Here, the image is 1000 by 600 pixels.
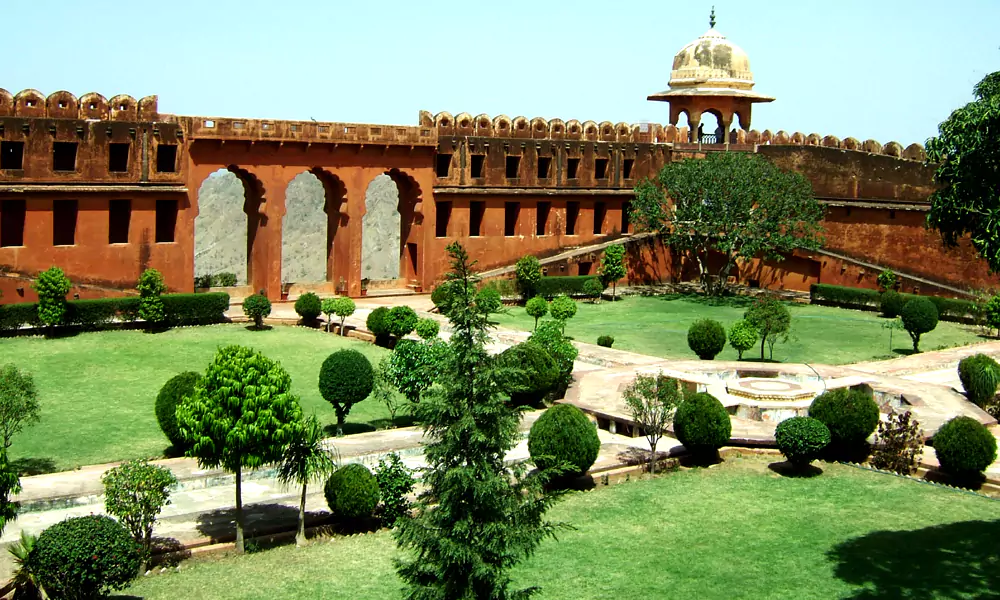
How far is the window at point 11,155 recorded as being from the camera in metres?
32.0

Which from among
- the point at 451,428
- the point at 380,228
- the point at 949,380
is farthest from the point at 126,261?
the point at 380,228

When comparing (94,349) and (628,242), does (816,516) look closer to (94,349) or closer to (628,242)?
(94,349)

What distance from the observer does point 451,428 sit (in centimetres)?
1192

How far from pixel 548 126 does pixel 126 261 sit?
15510 millimetres

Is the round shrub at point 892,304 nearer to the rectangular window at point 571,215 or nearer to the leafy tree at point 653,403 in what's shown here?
the rectangular window at point 571,215

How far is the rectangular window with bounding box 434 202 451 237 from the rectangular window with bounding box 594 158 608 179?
5.78 m

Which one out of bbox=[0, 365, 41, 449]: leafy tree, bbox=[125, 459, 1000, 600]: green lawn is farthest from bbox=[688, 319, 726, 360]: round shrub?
bbox=[0, 365, 41, 449]: leafy tree

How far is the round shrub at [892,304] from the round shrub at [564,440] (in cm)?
1987

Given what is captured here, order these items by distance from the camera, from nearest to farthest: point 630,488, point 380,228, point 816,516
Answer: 1. point 816,516
2. point 630,488
3. point 380,228

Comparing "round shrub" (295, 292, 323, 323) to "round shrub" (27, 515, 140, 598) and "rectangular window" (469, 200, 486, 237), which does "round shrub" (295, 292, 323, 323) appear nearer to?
"rectangular window" (469, 200, 486, 237)

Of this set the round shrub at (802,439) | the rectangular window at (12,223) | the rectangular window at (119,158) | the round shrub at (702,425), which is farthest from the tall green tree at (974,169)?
the rectangular window at (12,223)

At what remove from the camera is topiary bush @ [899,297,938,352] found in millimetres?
30859

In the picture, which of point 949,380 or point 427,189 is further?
point 427,189

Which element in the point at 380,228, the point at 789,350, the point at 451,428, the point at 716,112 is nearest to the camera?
the point at 451,428
